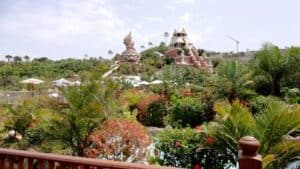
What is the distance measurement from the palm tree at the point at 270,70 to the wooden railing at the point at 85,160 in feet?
Answer: 43.6

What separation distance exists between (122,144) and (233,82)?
825cm

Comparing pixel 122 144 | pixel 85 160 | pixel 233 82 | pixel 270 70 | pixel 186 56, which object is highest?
pixel 186 56

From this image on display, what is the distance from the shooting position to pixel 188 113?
13.7 metres

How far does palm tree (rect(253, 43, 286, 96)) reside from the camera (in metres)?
15.4

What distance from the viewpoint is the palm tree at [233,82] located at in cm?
1393

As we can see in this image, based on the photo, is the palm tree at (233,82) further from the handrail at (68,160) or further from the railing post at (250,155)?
the railing post at (250,155)

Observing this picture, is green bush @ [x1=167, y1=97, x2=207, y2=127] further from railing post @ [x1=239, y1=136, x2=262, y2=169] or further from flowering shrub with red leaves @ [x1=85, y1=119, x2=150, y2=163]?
railing post @ [x1=239, y1=136, x2=262, y2=169]

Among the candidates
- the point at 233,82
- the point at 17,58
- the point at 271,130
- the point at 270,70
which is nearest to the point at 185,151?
the point at 271,130

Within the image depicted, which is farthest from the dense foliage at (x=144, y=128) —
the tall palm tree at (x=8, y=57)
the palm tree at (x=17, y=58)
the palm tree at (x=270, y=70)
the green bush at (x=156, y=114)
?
the tall palm tree at (x=8, y=57)

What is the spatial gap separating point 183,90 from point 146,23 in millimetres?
5790

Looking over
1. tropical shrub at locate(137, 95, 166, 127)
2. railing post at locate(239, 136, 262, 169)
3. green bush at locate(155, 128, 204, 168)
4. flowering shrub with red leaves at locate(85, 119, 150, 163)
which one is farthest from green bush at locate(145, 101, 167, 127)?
railing post at locate(239, 136, 262, 169)

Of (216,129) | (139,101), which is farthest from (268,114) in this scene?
(139,101)

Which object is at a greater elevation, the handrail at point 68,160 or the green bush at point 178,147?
the handrail at point 68,160

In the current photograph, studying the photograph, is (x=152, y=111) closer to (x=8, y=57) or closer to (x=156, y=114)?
(x=156, y=114)
